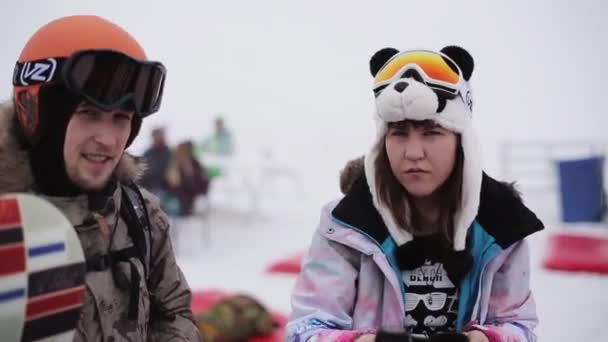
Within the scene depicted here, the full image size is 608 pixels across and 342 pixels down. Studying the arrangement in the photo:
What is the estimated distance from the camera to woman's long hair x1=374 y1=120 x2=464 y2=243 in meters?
1.21

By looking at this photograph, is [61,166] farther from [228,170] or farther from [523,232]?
[228,170]

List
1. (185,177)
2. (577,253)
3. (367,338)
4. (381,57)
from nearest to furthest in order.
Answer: (367,338) < (381,57) < (577,253) < (185,177)

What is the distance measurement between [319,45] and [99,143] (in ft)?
33.8

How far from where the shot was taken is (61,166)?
100 centimetres

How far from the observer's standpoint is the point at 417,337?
108cm

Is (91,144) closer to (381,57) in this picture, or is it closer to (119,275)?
(119,275)

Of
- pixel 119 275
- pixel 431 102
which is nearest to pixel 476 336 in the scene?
pixel 431 102

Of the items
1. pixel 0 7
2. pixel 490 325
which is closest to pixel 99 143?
pixel 490 325

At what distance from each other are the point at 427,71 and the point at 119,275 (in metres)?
0.76

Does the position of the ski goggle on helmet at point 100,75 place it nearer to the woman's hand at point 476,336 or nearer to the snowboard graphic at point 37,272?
the snowboard graphic at point 37,272

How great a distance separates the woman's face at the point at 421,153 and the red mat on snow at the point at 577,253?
3279 millimetres

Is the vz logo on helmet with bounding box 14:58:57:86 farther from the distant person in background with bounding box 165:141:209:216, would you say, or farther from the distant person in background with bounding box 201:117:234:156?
the distant person in background with bounding box 201:117:234:156

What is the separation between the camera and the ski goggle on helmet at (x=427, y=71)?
3.79 ft

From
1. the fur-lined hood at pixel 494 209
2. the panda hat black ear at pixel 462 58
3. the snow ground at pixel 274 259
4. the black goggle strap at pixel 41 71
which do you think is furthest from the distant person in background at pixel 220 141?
the black goggle strap at pixel 41 71
